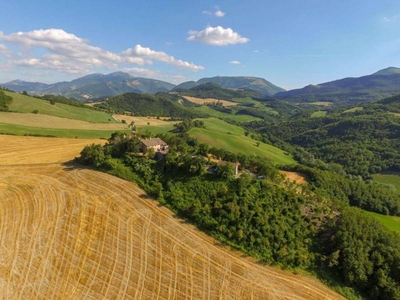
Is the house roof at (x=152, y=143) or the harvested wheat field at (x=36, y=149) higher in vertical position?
the house roof at (x=152, y=143)

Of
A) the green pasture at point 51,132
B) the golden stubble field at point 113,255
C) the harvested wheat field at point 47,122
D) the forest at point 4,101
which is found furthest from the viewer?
the forest at point 4,101

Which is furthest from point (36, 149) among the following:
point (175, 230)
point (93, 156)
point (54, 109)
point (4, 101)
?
point (54, 109)

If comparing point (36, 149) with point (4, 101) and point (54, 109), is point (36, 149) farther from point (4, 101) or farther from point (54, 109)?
point (54, 109)

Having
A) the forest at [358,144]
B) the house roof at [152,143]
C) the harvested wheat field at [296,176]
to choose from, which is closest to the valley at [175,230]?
the house roof at [152,143]

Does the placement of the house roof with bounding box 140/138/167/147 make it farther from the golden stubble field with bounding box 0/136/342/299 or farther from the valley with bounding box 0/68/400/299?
the golden stubble field with bounding box 0/136/342/299

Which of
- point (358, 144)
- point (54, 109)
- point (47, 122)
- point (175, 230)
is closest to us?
point (175, 230)

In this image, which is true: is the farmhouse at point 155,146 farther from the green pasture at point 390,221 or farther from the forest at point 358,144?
the forest at point 358,144

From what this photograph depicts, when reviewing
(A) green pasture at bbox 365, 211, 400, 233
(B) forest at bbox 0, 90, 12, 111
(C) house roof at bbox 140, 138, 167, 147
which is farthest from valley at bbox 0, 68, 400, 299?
(B) forest at bbox 0, 90, 12, 111
